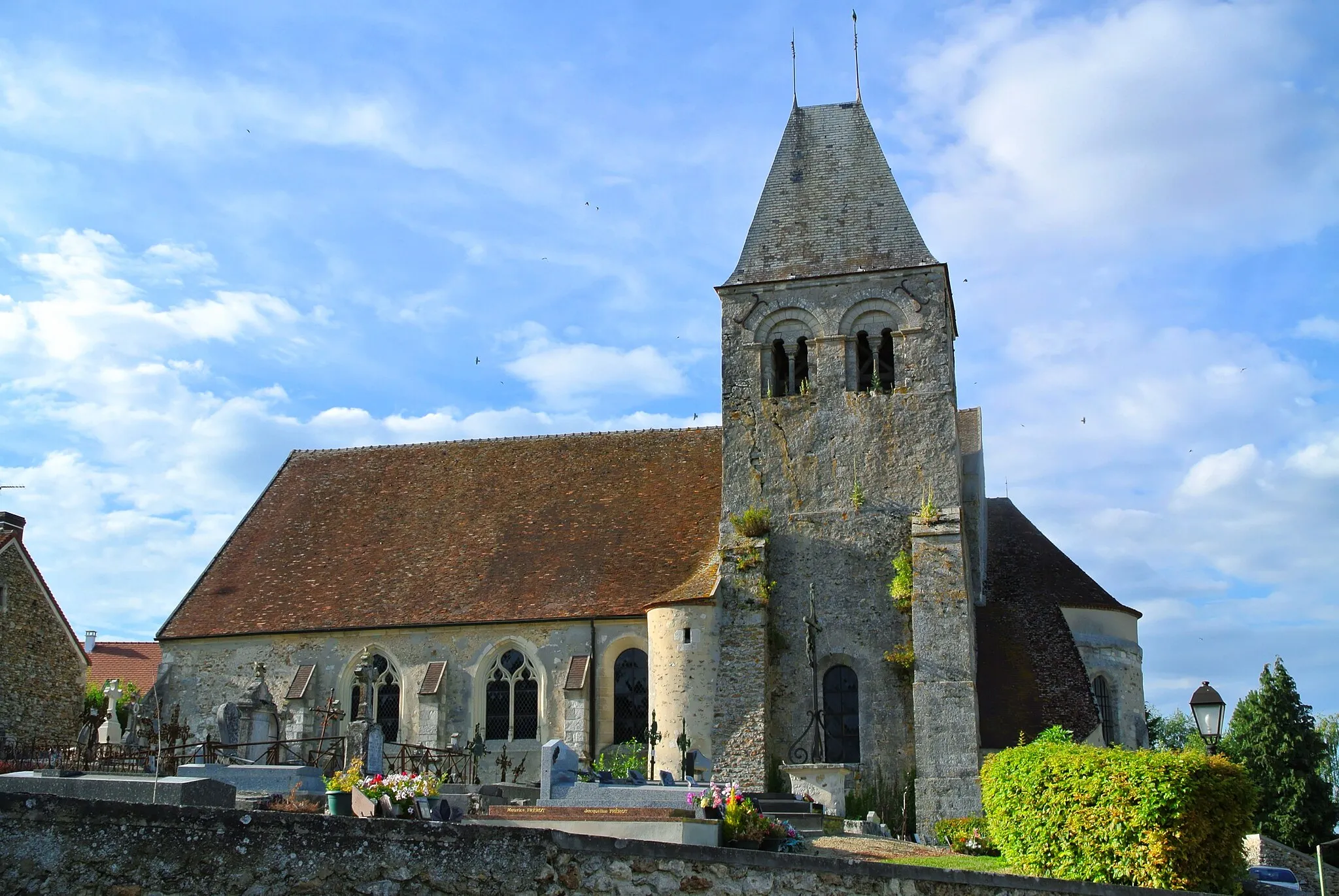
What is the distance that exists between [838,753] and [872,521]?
493cm

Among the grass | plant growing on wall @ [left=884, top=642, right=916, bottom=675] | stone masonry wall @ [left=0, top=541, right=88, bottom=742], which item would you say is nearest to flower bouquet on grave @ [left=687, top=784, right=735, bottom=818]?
the grass

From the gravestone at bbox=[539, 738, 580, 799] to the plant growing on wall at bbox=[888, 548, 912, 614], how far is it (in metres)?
10.7

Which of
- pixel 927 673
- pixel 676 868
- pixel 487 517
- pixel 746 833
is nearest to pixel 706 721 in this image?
pixel 927 673

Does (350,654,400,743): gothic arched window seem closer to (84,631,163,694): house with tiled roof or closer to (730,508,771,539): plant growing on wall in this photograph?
(730,508,771,539): plant growing on wall

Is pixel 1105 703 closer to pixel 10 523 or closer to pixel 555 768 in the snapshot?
pixel 555 768

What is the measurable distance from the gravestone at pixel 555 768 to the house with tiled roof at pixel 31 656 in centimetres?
1708

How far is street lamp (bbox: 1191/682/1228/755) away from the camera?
1509 centimetres

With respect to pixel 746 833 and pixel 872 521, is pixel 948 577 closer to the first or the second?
pixel 872 521

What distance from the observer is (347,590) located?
30.1m

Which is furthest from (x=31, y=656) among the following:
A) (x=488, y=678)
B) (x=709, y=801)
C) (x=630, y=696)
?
(x=709, y=801)

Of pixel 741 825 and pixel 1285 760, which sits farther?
pixel 1285 760

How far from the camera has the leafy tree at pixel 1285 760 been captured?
33188 millimetres

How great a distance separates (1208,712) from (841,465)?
1335 cm

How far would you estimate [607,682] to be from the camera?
27.9m
